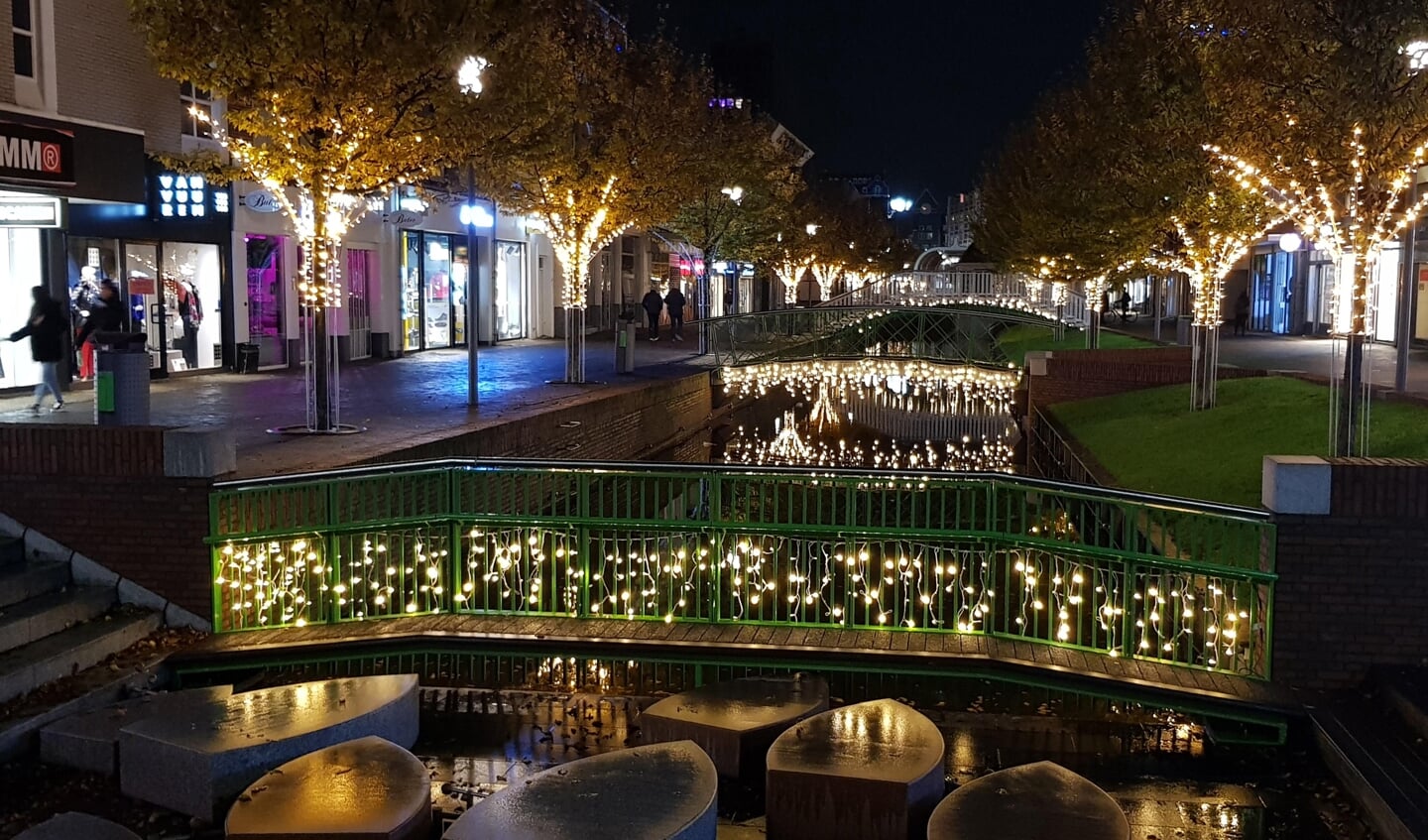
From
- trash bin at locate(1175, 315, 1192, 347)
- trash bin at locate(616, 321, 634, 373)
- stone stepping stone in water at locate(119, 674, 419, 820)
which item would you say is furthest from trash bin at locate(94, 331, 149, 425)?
trash bin at locate(1175, 315, 1192, 347)

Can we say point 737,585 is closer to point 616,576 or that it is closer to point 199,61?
point 616,576

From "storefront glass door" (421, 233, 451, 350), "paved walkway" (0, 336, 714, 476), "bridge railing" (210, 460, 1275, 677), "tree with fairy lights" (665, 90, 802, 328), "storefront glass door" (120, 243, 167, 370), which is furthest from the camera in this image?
"tree with fairy lights" (665, 90, 802, 328)

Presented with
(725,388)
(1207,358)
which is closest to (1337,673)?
(1207,358)

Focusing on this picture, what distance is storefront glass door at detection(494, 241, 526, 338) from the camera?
39188mm

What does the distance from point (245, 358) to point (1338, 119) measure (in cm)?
2012

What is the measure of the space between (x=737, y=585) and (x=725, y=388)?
2157cm

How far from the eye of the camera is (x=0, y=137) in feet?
57.6

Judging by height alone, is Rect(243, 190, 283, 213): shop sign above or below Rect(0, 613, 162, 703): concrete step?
above

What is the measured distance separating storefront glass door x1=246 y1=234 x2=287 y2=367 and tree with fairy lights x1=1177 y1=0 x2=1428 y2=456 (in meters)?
18.9

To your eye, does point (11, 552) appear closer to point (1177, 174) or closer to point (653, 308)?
point (1177, 174)

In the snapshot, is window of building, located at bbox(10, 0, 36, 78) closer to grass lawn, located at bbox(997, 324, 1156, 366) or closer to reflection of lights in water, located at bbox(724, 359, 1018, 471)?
reflection of lights in water, located at bbox(724, 359, 1018, 471)

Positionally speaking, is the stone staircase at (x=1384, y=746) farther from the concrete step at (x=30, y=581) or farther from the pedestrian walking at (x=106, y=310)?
the pedestrian walking at (x=106, y=310)

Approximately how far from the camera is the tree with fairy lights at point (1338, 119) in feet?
36.8

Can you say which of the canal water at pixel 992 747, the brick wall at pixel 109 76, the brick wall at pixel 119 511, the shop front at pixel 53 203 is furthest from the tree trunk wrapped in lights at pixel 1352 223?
the brick wall at pixel 109 76
